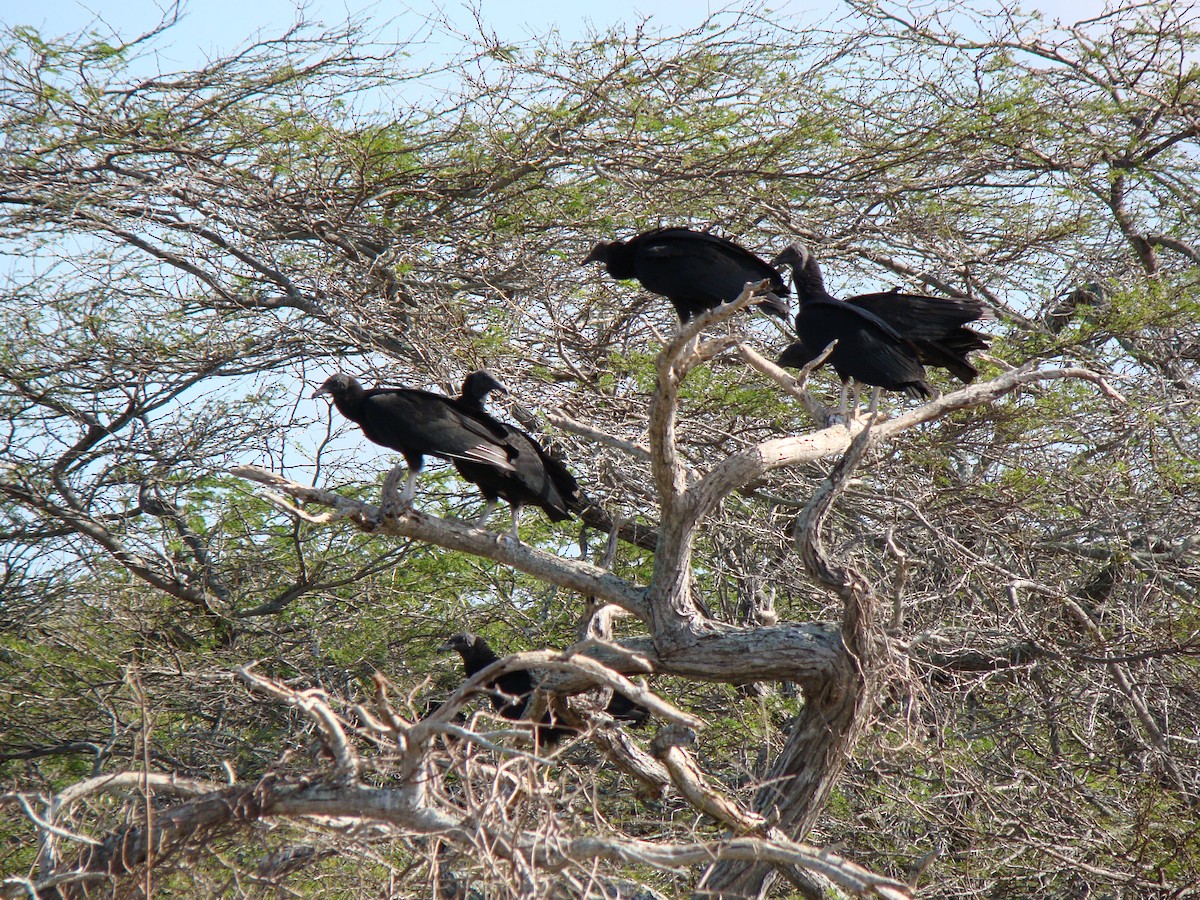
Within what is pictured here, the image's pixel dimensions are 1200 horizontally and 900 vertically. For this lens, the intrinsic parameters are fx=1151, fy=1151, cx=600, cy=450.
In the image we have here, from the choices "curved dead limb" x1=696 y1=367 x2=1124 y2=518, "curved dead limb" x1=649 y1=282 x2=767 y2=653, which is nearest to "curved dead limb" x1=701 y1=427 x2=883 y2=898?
"curved dead limb" x1=696 y1=367 x2=1124 y2=518

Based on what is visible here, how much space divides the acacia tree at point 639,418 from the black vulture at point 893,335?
23 cm

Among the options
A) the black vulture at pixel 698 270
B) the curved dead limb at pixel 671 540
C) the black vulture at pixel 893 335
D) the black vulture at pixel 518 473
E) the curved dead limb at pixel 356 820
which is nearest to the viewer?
the curved dead limb at pixel 356 820

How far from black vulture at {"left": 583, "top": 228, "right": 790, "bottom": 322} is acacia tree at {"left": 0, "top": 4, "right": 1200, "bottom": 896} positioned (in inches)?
19.5

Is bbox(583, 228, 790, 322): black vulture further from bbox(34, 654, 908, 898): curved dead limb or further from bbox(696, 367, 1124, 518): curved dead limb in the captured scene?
bbox(34, 654, 908, 898): curved dead limb

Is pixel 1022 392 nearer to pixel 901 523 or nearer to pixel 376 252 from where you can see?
pixel 901 523

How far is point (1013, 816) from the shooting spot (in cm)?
394

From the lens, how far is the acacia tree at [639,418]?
171 inches

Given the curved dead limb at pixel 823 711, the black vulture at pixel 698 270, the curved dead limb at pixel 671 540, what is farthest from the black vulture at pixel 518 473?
the curved dead limb at pixel 823 711

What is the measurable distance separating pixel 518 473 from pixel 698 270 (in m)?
1.03

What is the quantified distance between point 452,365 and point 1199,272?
3.54 m

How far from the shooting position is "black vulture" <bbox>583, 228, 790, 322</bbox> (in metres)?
4.04

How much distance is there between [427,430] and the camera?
144 inches

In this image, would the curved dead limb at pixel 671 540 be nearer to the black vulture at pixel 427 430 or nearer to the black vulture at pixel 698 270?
the black vulture at pixel 427 430

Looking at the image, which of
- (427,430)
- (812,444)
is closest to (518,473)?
(427,430)
